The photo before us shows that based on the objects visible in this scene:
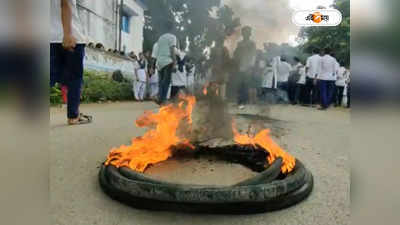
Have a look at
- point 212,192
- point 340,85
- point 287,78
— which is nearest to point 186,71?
point 287,78

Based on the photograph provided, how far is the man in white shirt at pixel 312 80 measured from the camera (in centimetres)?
142

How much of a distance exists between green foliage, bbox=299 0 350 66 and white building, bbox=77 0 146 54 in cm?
73

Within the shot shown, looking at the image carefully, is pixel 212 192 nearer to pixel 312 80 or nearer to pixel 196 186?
pixel 196 186

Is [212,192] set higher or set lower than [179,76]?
lower

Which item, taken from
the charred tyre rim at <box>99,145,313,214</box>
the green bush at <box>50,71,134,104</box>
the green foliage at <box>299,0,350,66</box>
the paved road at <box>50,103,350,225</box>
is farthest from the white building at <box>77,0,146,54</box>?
the green foliage at <box>299,0,350,66</box>

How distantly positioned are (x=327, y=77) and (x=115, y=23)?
3.27 feet

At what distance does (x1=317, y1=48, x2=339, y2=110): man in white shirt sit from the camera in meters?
1.37

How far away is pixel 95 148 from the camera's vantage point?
1554mm

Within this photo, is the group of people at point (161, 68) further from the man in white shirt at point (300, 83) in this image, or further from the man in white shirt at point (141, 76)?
the man in white shirt at point (300, 83)

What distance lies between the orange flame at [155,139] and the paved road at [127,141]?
0.16 ft

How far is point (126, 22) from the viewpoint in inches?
58.0

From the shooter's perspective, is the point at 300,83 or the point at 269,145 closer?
the point at 300,83

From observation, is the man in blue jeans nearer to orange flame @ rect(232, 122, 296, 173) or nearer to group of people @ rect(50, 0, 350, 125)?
group of people @ rect(50, 0, 350, 125)

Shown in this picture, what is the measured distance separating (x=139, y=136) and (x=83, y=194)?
37cm
